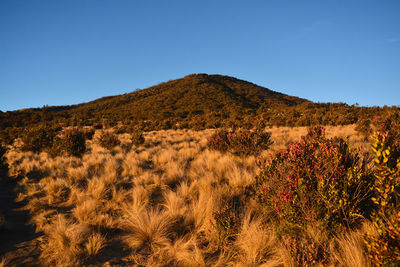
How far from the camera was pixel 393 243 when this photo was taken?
1.77 meters

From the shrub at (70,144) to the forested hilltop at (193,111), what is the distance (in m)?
14.8

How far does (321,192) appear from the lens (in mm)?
2504

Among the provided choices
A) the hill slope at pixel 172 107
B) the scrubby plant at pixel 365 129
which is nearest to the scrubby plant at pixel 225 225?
the scrubby plant at pixel 365 129

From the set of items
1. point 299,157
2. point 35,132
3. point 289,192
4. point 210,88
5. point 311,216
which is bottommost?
point 311,216

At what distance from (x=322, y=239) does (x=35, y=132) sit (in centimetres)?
1376

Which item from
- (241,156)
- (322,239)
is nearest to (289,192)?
(322,239)

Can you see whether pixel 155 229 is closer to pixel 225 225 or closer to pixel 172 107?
pixel 225 225

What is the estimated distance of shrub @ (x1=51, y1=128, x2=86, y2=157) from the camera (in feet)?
27.7

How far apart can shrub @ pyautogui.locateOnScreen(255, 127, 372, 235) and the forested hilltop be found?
750 inches

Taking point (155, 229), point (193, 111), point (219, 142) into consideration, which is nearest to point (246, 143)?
point (219, 142)

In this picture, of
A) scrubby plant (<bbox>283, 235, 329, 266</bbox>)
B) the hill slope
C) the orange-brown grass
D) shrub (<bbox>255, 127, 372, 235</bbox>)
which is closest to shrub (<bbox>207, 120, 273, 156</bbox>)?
the orange-brown grass

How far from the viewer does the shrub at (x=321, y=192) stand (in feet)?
8.04

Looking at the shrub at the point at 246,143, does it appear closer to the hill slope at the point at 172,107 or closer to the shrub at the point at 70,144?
the shrub at the point at 70,144

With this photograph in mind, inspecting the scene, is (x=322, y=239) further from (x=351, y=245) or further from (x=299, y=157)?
(x=299, y=157)
